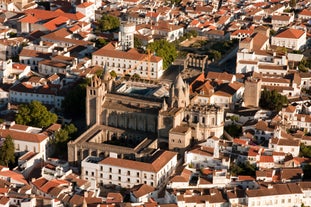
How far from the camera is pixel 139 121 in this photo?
45.1 metres

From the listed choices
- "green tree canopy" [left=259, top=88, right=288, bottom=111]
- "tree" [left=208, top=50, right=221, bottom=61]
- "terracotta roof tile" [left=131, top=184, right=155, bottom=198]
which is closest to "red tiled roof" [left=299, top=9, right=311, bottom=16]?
"tree" [left=208, top=50, right=221, bottom=61]

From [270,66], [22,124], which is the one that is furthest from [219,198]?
[270,66]

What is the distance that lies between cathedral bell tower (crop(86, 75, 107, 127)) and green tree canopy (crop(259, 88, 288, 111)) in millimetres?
10099

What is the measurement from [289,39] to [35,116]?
24.8m

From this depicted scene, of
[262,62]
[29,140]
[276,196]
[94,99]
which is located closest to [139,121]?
[94,99]

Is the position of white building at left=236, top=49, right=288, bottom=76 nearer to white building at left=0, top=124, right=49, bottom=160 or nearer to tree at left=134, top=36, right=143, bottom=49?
tree at left=134, top=36, right=143, bottom=49

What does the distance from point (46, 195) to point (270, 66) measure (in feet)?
75.6

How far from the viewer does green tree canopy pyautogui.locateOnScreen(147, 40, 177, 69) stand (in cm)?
5956

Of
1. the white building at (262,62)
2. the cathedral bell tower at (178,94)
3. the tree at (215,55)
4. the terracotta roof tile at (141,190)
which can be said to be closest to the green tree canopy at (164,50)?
the tree at (215,55)

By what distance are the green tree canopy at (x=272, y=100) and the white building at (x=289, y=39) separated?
47.7 feet

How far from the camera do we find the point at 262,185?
124ft

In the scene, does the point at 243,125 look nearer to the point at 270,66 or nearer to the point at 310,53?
the point at 270,66

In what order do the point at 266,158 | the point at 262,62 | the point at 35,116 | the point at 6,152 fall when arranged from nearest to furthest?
the point at 266,158 → the point at 6,152 → the point at 35,116 → the point at 262,62

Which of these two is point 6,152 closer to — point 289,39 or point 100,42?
point 100,42
